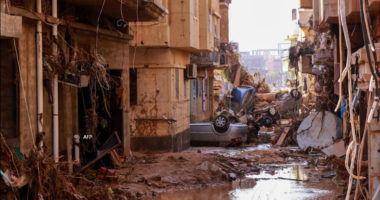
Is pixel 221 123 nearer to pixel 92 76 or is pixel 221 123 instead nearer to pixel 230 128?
pixel 230 128

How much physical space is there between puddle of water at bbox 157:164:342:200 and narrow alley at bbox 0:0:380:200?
0.15 feet

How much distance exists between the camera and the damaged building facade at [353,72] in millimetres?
5133

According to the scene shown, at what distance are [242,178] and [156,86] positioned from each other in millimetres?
7338

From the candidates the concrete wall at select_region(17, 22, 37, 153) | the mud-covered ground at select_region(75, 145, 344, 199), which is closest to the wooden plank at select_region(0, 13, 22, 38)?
the concrete wall at select_region(17, 22, 37, 153)

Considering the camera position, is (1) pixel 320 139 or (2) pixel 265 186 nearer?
(2) pixel 265 186

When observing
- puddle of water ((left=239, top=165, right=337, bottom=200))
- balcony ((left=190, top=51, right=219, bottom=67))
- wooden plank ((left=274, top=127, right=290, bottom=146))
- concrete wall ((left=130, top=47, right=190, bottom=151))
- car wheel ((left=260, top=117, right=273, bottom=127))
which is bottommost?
puddle of water ((left=239, top=165, right=337, bottom=200))

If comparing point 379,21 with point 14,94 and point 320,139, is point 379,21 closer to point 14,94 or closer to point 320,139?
point 320,139

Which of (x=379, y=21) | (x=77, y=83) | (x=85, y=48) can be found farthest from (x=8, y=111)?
(x=379, y=21)

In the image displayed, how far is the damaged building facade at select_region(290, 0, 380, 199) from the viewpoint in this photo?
513 centimetres

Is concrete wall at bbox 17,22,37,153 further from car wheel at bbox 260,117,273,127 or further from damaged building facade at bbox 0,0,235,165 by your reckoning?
car wheel at bbox 260,117,273,127

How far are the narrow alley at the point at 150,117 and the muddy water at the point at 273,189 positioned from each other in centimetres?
5

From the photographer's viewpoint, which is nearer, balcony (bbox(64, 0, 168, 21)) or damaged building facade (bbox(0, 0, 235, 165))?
damaged building facade (bbox(0, 0, 235, 165))

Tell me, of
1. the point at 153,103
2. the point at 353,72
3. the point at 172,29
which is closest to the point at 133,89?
the point at 153,103

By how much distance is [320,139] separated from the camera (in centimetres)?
1934
